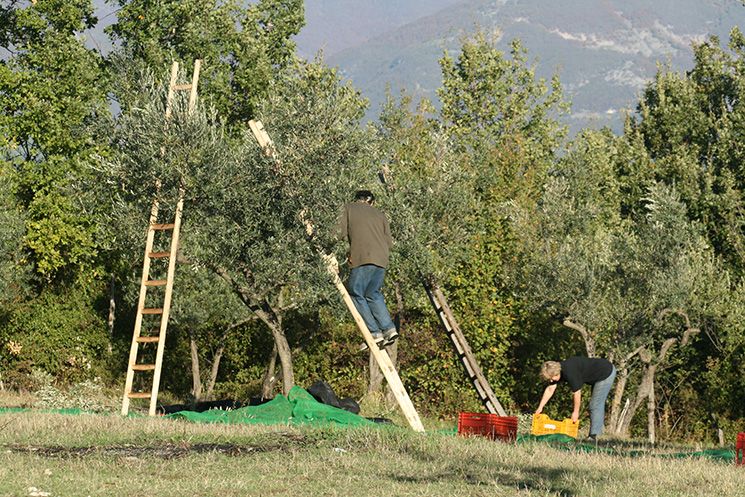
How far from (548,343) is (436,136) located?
10.5 m

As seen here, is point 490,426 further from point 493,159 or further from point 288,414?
point 493,159

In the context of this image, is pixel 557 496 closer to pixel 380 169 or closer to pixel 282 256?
pixel 282 256

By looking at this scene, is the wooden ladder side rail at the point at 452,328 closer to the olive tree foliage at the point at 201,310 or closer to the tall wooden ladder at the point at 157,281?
the tall wooden ladder at the point at 157,281

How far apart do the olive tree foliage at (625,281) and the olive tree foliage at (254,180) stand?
11539mm

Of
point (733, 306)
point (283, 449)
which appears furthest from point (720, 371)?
point (283, 449)

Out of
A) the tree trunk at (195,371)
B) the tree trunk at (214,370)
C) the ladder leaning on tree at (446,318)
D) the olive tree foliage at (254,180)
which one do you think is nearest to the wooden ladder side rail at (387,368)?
the olive tree foliage at (254,180)

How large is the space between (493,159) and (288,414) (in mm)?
35234

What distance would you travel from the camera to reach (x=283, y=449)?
43.4 feet

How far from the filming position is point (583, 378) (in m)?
18.3

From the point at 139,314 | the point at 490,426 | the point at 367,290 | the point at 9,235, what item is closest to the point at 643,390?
the point at 490,426

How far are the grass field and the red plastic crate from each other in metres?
0.38

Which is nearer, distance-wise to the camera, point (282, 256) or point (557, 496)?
point (557, 496)

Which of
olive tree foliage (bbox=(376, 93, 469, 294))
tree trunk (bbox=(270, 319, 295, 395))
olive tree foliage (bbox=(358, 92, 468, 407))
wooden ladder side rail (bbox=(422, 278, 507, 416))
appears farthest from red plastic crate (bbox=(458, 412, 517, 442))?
olive tree foliage (bbox=(376, 93, 469, 294))

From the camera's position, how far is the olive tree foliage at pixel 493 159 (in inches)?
1480
